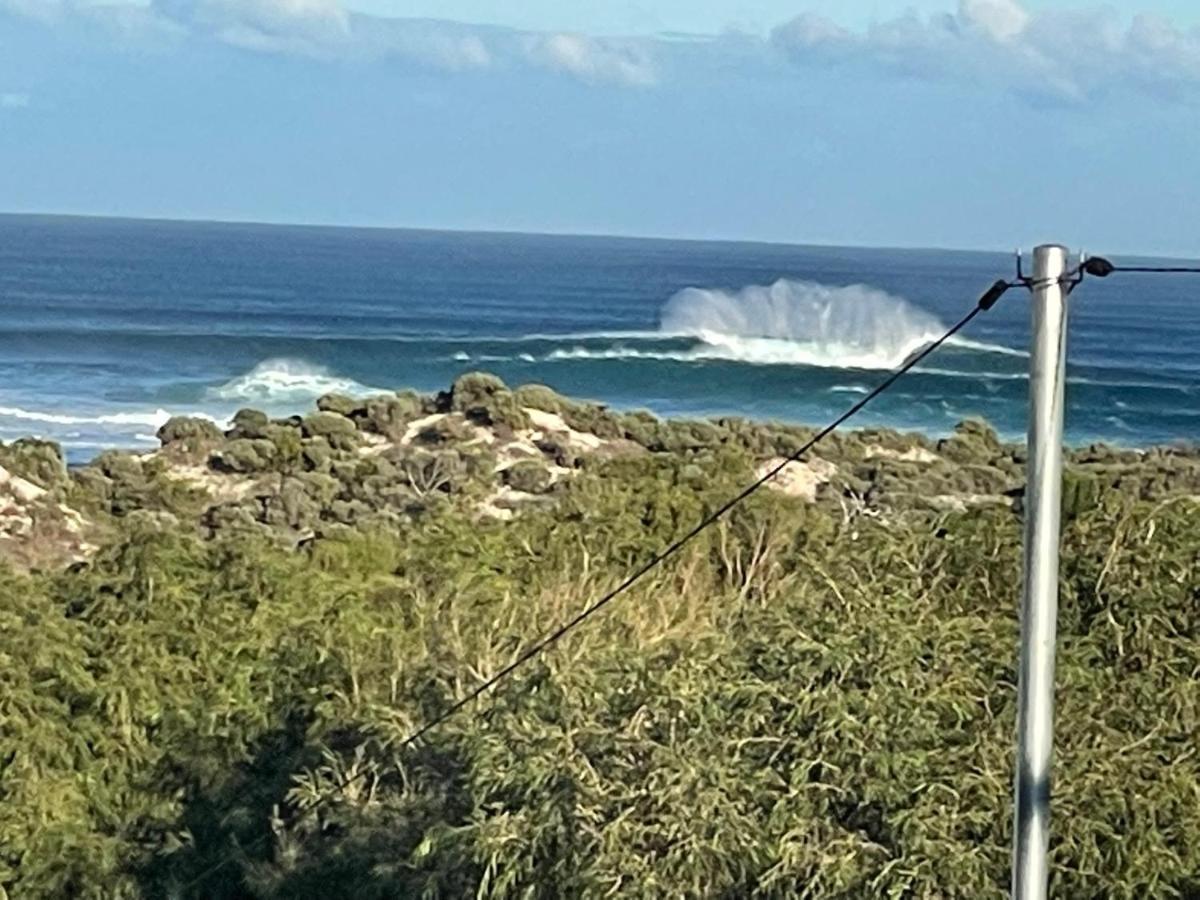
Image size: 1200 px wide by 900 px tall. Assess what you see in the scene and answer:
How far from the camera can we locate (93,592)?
17547 mm

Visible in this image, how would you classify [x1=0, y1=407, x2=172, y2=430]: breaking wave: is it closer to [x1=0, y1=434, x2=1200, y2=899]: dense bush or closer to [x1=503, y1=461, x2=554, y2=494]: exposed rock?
[x1=503, y1=461, x2=554, y2=494]: exposed rock

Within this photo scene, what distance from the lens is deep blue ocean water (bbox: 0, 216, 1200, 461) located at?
5184 centimetres

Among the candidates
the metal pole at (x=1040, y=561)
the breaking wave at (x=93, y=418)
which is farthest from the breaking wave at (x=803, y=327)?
the metal pole at (x=1040, y=561)

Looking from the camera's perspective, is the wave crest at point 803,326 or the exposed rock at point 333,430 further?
the wave crest at point 803,326

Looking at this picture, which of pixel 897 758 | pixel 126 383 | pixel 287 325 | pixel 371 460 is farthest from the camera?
pixel 287 325

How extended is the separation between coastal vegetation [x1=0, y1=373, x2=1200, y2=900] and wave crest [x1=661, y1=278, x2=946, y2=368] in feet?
136

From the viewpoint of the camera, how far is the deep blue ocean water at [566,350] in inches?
2041

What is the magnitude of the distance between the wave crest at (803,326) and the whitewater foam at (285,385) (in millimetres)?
11769

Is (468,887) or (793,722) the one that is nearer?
(793,722)

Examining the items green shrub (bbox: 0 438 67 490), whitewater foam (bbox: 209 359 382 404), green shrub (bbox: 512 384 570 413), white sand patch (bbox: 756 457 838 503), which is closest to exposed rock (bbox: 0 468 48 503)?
green shrub (bbox: 0 438 67 490)

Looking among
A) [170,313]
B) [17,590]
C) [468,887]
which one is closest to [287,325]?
[170,313]

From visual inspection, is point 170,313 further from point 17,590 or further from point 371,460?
point 17,590

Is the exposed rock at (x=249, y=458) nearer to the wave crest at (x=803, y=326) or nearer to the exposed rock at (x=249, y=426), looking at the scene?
the exposed rock at (x=249, y=426)

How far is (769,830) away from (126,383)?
149ft
